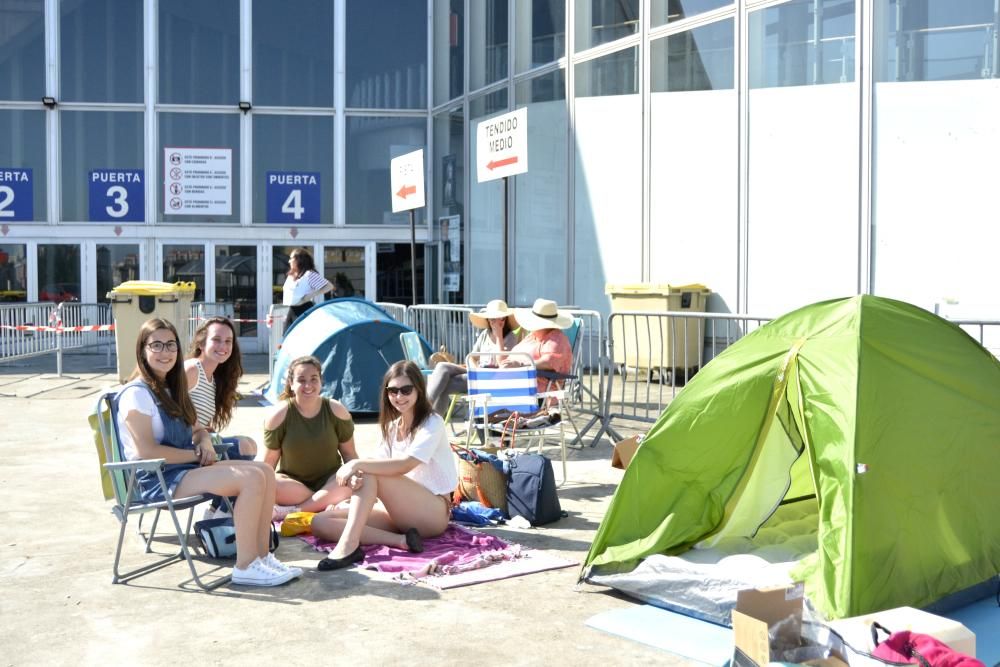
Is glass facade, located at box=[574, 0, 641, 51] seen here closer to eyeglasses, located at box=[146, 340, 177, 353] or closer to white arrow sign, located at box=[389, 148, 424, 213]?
white arrow sign, located at box=[389, 148, 424, 213]

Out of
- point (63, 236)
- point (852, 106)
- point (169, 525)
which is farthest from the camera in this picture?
point (63, 236)

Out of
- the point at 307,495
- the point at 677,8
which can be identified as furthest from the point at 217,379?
the point at 677,8

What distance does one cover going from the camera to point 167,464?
554cm

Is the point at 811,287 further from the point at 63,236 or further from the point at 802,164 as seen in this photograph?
the point at 63,236

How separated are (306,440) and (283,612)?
1.70m

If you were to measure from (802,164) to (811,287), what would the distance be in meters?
1.33

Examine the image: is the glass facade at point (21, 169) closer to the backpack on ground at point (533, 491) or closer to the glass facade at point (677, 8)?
the glass facade at point (677, 8)

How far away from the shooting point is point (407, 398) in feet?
19.7

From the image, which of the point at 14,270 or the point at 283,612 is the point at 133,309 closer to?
the point at 14,270

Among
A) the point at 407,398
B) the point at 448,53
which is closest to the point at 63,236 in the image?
the point at 448,53

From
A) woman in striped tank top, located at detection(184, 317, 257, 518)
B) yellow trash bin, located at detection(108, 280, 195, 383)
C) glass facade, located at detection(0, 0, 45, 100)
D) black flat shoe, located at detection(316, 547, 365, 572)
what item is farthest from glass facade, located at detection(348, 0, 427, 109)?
black flat shoe, located at detection(316, 547, 365, 572)

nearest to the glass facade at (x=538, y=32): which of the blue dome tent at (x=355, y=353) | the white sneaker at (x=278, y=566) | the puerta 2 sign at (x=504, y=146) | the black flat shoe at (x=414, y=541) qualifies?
the puerta 2 sign at (x=504, y=146)

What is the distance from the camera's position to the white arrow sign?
12.8 metres

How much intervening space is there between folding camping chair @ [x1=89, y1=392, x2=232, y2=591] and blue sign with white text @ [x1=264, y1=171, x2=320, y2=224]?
14445 millimetres
